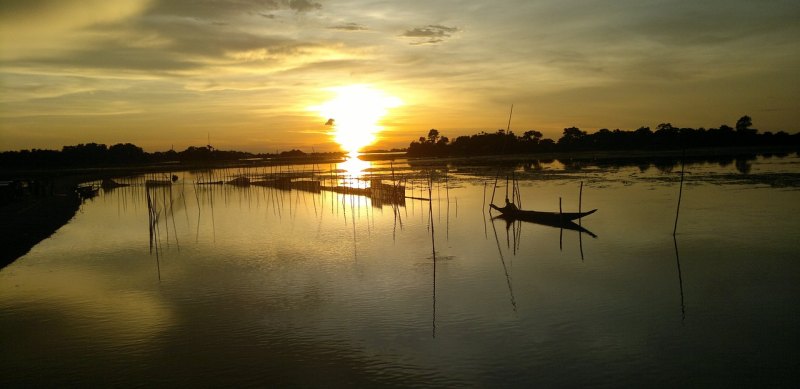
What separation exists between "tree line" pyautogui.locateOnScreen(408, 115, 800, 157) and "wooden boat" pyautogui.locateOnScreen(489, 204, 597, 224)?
170ft

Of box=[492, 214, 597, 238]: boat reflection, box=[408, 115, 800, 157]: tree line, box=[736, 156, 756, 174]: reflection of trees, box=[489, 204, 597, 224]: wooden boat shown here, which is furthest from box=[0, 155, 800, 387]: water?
box=[408, 115, 800, 157]: tree line

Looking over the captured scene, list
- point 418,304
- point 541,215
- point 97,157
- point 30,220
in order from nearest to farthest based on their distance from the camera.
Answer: point 418,304, point 541,215, point 30,220, point 97,157

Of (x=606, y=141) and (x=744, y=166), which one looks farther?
(x=606, y=141)

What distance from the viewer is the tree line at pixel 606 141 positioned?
68.4 meters

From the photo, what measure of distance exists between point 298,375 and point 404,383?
46.5 inches

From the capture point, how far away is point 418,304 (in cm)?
830

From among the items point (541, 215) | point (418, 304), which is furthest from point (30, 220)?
point (541, 215)

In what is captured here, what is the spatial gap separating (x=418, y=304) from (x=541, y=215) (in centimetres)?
863

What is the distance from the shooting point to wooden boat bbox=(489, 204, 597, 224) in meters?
14.8

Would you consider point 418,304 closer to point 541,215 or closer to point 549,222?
point 549,222

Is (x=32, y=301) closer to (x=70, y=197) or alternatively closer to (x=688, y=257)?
(x=688, y=257)

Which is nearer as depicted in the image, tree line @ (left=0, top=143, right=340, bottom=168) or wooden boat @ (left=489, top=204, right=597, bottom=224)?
wooden boat @ (left=489, top=204, right=597, bottom=224)

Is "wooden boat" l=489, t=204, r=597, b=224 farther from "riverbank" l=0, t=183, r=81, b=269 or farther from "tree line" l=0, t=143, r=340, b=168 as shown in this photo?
"tree line" l=0, t=143, r=340, b=168

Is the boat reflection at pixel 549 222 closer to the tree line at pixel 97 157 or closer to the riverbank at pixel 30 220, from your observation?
the riverbank at pixel 30 220
